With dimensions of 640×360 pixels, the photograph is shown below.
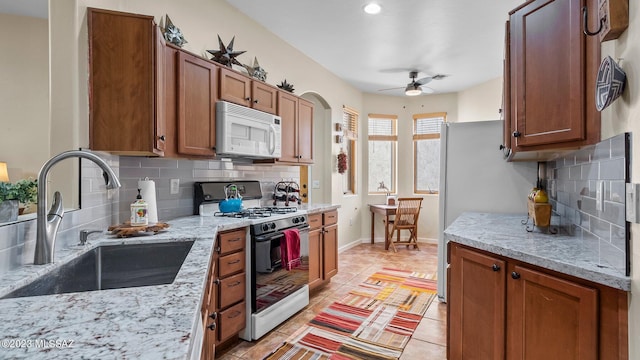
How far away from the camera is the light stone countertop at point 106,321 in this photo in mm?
600

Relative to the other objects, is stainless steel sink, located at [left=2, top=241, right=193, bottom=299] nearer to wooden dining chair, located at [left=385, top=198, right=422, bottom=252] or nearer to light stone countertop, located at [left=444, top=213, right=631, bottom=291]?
light stone countertop, located at [left=444, top=213, right=631, bottom=291]

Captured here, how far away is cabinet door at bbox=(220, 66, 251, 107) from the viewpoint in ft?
8.37

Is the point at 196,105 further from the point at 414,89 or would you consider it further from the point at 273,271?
the point at 414,89

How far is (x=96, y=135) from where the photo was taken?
5.77ft

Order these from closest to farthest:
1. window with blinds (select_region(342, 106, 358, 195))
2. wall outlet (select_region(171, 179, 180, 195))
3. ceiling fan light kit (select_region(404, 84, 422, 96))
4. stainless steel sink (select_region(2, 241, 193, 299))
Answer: stainless steel sink (select_region(2, 241, 193, 299)), wall outlet (select_region(171, 179, 180, 195)), ceiling fan light kit (select_region(404, 84, 422, 96)), window with blinds (select_region(342, 106, 358, 195))

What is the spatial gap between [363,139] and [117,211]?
181 inches

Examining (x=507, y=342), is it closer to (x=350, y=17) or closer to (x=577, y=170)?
(x=577, y=170)

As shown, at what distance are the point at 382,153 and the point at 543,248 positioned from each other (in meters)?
4.82

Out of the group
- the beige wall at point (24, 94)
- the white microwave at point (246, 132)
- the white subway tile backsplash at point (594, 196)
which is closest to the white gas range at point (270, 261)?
the white microwave at point (246, 132)

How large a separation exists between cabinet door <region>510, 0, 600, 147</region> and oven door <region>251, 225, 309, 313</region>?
1.79 m

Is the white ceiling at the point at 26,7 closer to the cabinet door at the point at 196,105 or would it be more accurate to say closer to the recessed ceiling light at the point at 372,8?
the cabinet door at the point at 196,105

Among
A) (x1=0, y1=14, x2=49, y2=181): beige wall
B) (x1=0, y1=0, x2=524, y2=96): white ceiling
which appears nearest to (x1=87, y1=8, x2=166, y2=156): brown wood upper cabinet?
(x1=0, y1=14, x2=49, y2=181): beige wall

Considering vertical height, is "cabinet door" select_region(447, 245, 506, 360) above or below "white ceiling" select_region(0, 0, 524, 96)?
below

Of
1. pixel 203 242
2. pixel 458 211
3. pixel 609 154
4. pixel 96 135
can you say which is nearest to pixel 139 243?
pixel 203 242
